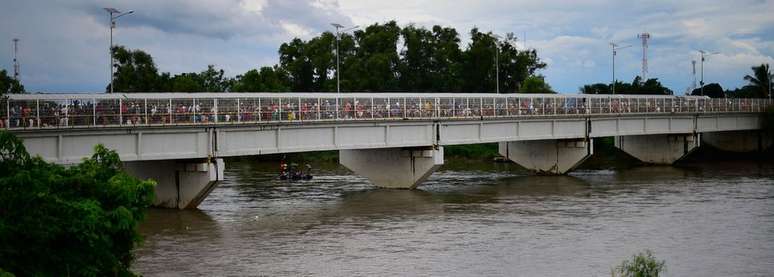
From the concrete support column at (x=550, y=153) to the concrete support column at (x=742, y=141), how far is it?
26604 mm

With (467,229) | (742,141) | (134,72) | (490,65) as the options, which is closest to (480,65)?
(490,65)

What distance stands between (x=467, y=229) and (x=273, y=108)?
14044 millimetres

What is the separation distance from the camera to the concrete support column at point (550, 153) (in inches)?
2739

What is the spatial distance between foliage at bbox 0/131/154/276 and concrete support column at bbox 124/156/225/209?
21947 mm

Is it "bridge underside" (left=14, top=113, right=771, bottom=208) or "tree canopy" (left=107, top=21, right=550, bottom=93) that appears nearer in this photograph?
"bridge underside" (left=14, top=113, right=771, bottom=208)

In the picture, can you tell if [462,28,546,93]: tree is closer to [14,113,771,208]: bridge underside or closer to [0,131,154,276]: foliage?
[14,113,771,208]: bridge underside

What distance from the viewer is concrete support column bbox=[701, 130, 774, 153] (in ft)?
296

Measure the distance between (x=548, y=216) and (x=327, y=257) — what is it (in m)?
14.4

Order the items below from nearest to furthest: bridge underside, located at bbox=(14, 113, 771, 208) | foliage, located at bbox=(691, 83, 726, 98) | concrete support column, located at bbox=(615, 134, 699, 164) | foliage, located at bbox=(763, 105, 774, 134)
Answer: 1. bridge underside, located at bbox=(14, 113, 771, 208)
2. concrete support column, located at bbox=(615, 134, 699, 164)
3. foliage, located at bbox=(763, 105, 774, 134)
4. foliage, located at bbox=(691, 83, 726, 98)

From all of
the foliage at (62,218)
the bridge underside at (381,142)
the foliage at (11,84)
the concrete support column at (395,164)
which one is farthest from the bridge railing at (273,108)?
the foliage at (11,84)

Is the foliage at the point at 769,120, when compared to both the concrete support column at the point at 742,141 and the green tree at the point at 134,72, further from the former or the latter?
the green tree at the point at 134,72

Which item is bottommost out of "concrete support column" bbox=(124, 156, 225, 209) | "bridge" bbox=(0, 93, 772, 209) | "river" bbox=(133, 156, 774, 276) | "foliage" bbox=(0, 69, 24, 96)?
"river" bbox=(133, 156, 774, 276)

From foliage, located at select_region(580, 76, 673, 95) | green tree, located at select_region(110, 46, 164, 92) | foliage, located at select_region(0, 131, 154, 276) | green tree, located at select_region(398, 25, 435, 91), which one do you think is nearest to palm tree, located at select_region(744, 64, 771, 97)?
foliage, located at select_region(580, 76, 673, 95)

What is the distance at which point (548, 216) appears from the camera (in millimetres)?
44469
